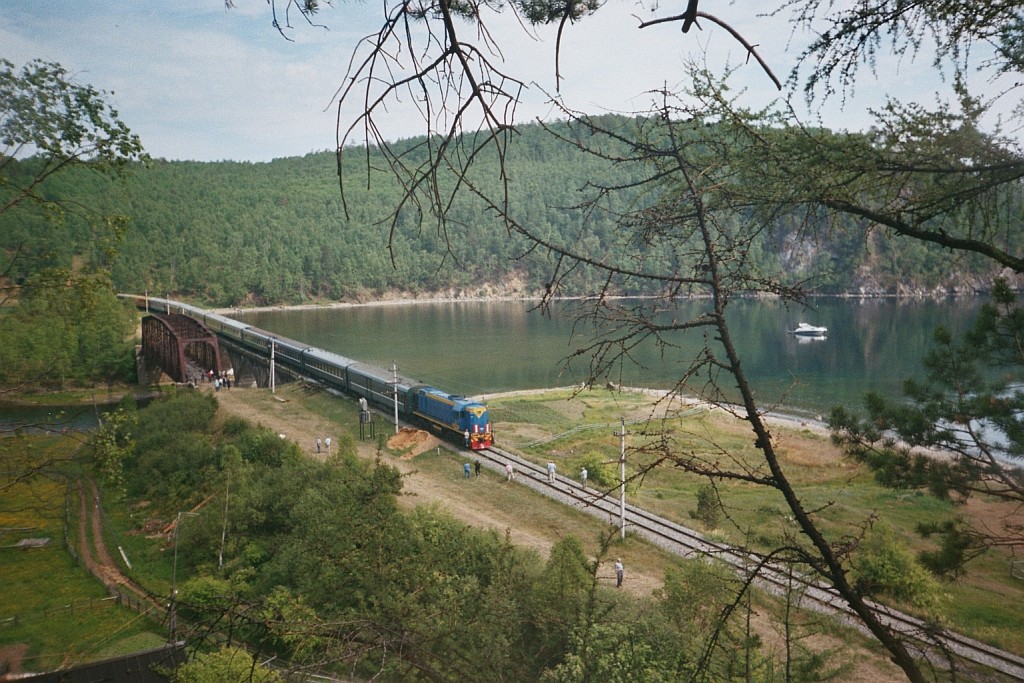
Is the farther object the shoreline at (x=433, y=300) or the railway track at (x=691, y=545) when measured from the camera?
the shoreline at (x=433, y=300)

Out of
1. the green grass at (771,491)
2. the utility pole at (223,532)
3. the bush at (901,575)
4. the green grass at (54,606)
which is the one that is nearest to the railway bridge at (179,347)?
the green grass at (771,491)

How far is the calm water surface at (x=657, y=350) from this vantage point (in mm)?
37000

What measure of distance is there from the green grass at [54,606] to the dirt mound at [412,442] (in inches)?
384

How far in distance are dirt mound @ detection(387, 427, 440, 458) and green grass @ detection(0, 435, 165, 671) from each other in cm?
975

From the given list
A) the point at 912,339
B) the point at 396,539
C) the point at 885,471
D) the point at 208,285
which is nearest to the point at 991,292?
the point at 885,471

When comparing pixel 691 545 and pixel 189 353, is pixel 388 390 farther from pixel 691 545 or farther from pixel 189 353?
pixel 691 545

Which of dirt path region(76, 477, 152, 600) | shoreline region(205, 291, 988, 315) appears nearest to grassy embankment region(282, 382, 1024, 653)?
dirt path region(76, 477, 152, 600)

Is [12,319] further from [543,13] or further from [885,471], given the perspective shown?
[885,471]

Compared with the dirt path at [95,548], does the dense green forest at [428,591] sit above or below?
above

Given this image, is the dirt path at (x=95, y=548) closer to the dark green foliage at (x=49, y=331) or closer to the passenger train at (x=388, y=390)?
the dark green foliage at (x=49, y=331)

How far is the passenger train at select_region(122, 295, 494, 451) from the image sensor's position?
75.3 feet

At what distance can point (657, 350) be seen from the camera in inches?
1828

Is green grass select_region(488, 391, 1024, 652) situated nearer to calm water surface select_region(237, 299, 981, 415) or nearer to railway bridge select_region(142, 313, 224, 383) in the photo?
calm water surface select_region(237, 299, 981, 415)

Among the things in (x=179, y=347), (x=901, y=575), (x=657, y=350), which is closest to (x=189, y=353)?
(x=179, y=347)
